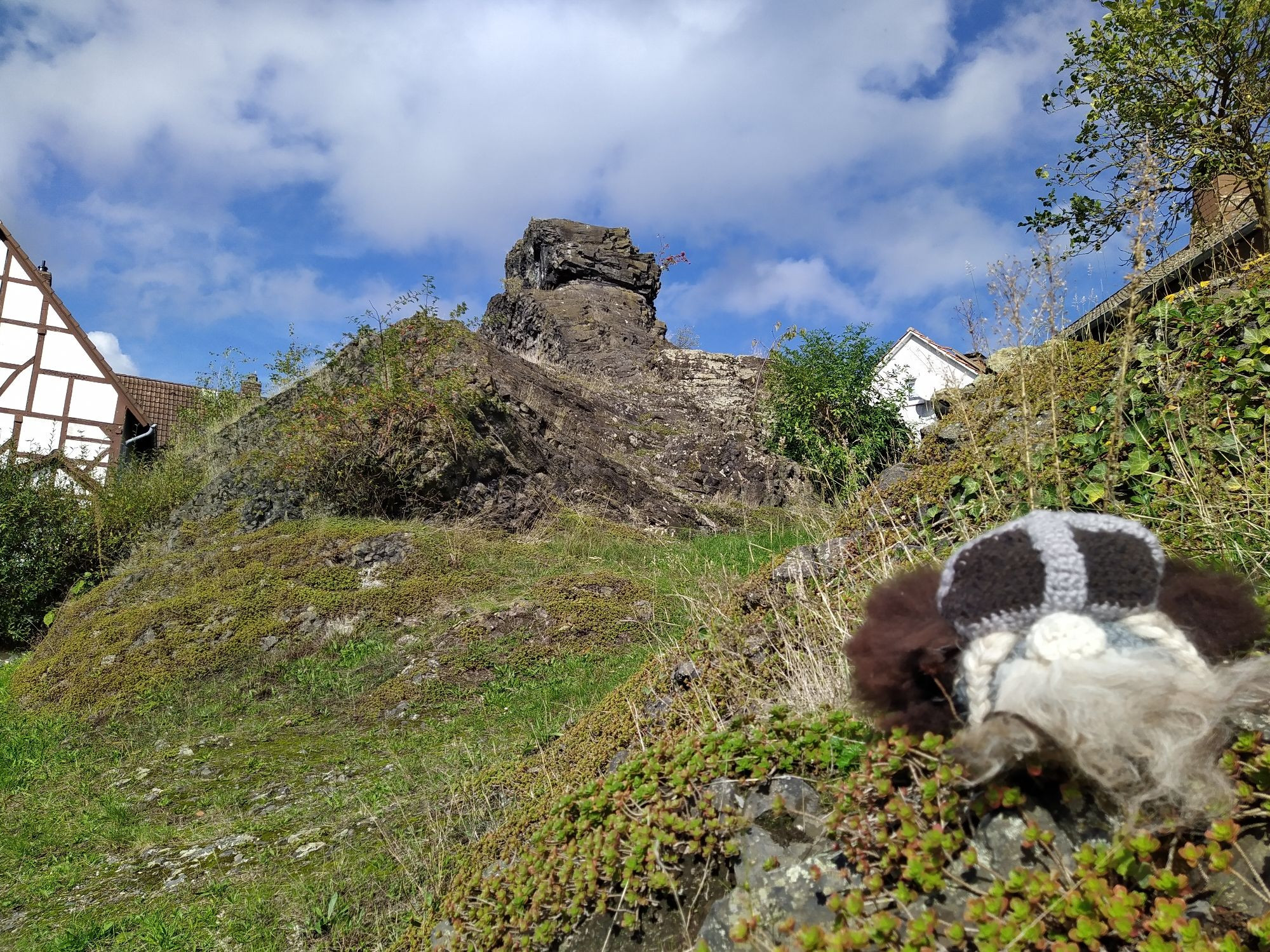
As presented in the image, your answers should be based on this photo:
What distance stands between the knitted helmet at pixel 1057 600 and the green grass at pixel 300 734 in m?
2.40

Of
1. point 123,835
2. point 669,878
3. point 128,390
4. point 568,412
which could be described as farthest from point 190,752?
point 128,390

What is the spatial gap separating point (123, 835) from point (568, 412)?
9.78 metres

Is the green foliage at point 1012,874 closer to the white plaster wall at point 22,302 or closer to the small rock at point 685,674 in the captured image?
the small rock at point 685,674

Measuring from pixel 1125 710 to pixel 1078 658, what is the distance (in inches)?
4.8

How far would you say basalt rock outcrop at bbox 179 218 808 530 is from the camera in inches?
395

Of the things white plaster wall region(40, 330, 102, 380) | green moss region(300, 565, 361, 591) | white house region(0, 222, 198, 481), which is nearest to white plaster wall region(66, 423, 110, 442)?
white house region(0, 222, 198, 481)

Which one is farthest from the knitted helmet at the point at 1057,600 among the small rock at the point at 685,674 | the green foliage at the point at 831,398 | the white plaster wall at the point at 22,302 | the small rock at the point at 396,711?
the white plaster wall at the point at 22,302

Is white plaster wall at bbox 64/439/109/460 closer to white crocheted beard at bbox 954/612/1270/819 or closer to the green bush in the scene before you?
the green bush

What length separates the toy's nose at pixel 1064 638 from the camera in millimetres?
1612

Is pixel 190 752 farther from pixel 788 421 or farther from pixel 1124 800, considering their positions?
pixel 788 421

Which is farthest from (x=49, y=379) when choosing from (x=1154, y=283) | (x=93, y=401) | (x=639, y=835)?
(x=1154, y=283)

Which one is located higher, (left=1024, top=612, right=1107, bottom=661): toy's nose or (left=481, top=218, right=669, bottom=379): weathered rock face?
(left=481, top=218, right=669, bottom=379): weathered rock face

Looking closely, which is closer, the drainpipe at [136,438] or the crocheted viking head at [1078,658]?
the crocheted viking head at [1078,658]

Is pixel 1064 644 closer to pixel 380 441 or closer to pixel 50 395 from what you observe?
pixel 380 441
